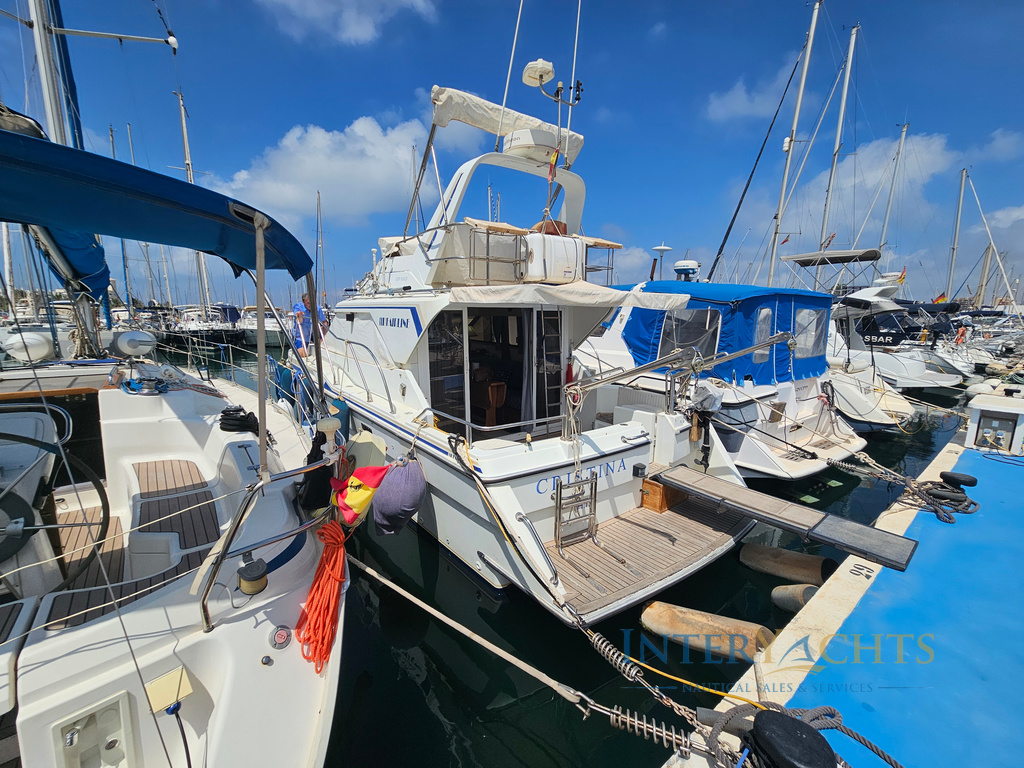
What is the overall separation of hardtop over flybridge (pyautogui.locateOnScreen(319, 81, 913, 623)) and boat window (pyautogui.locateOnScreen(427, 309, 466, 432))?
0.02 meters

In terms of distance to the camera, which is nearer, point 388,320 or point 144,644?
point 144,644

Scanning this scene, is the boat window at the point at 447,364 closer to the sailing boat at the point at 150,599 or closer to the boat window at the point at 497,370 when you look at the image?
the boat window at the point at 497,370

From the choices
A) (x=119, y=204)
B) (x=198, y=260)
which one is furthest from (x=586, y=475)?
(x=198, y=260)

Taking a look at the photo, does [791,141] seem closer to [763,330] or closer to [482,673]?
[763,330]

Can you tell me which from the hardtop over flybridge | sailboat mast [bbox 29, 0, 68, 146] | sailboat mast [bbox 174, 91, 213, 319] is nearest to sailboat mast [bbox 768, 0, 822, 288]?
the hardtop over flybridge

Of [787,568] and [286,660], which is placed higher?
[286,660]

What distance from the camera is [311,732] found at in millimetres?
2137

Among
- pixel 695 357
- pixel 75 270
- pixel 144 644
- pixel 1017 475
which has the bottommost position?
pixel 1017 475

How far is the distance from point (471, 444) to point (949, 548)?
445 centimetres

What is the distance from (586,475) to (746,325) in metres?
4.97

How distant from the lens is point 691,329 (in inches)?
324

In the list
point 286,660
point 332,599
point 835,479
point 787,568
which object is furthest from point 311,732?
point 835,479

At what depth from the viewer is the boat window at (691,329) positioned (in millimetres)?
7742

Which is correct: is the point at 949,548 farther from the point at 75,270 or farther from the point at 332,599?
the point at 75,270
